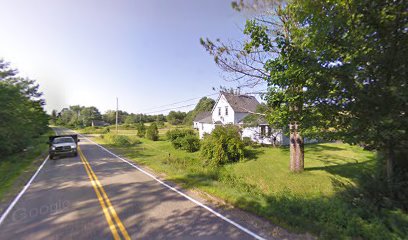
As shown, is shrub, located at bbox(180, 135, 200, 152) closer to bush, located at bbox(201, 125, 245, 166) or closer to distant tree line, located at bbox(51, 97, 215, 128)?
bush, located at bbox(201, 125, 245, 166)

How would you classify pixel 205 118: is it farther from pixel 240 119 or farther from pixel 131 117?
pixel 131 117

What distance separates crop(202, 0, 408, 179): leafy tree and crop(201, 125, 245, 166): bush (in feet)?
42.1

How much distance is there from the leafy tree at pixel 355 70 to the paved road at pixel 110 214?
12.5 ft

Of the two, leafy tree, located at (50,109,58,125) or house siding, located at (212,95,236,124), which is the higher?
leafy tree, located at (50,109,58,125)

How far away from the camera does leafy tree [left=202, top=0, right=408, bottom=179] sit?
195 inches

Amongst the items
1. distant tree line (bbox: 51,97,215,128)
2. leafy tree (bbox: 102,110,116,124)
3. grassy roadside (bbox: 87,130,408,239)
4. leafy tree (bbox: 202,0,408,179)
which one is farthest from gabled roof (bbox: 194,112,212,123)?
leafy tree (bbox: 102,110,116,124)

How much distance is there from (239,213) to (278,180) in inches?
313

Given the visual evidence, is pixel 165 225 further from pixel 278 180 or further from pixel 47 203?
pixel 278 180

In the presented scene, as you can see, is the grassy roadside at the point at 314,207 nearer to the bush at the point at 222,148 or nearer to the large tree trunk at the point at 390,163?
the large tree trunk at the point at 390,163

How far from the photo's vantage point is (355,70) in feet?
16.8

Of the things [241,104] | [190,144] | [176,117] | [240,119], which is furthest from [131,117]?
[190,144]

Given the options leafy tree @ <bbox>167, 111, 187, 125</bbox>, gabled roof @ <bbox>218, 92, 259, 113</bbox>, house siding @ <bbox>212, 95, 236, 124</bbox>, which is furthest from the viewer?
leafy tree @ <bbox>167, 111, 187, 125</bbox>

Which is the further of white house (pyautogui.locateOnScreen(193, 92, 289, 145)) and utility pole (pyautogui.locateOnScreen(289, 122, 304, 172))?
white house (pyautogui.locateOnScreen(193, 92, 289, 145))

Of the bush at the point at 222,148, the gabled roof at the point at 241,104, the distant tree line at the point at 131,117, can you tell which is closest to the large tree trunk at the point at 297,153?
Answer: the bush at the point at 222,148
